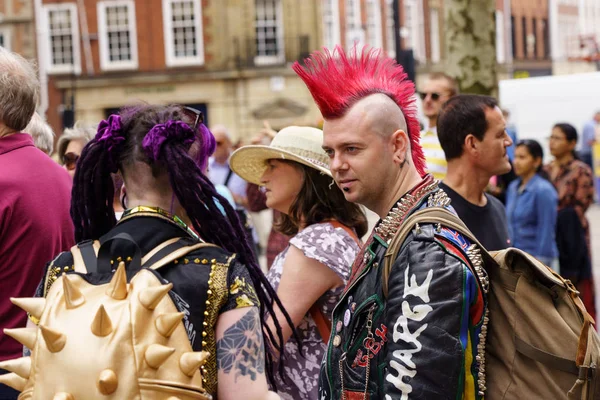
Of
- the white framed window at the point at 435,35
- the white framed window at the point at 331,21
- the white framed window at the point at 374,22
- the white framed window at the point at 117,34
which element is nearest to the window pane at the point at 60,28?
the white framed window at the point at 117,34

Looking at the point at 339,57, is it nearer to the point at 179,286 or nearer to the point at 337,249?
the point at 179,286

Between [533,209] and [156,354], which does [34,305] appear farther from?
[533,209]

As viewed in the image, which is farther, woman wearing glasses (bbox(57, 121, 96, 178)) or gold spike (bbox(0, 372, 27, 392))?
woman wearing glasses (bbox(57, 121, 96, 178))

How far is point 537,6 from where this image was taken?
50.1m

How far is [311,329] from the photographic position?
12.5 feet

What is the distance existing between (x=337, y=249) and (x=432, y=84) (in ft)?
12.1

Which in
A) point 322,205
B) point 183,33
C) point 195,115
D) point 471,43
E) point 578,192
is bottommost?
point 578,192

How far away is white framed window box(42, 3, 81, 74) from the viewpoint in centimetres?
3556

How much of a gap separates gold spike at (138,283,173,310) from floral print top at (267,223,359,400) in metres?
1.40

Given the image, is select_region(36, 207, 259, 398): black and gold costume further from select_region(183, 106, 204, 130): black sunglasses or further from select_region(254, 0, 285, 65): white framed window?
select_region(254, 0, 285, 65): white framed window

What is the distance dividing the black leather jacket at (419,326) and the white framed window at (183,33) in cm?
3302

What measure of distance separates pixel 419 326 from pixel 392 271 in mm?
195

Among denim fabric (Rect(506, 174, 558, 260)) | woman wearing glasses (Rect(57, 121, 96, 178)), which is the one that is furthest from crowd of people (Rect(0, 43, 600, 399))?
denim fabric (Rect(506, 174, 558, 260))

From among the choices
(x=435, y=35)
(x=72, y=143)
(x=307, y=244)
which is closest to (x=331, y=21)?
(x=435, y=35)
